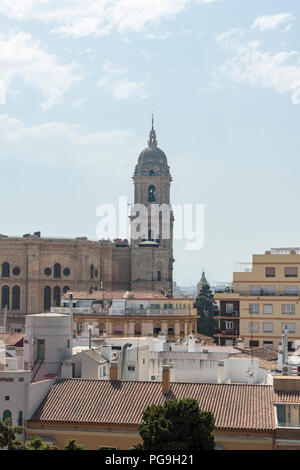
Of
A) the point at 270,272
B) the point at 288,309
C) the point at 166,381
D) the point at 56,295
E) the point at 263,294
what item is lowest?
the point at 166,381

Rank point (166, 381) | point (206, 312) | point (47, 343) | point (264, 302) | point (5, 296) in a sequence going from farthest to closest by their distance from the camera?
point (5, 296)
point (206, 312)
point (264, 302)
point (47, 343)
point (166, 381)

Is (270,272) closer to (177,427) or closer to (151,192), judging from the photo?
(177,427)

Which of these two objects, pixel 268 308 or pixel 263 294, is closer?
pixel 268 308

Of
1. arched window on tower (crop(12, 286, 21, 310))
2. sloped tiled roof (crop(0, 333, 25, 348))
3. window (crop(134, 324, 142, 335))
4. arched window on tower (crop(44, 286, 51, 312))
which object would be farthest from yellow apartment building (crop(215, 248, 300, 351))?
arched window on tower (crop(12, 286, 21, 310))

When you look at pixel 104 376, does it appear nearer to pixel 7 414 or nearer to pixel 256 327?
pixel 7 414

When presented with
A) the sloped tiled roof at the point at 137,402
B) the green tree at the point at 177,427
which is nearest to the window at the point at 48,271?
the sloped tiled roof at the point at 137,402

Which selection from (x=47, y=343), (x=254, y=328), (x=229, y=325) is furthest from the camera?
(x=229, y=325)

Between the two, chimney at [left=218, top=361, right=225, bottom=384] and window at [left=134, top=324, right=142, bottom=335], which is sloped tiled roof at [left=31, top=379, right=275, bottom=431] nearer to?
chimney at [left=218, top=361, right=225, bottom=384]

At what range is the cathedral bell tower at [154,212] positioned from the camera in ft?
276

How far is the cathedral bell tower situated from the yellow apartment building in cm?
2878

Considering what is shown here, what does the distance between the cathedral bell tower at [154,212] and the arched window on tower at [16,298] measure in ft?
37.5

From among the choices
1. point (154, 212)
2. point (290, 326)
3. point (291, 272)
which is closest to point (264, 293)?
point (291, 272)

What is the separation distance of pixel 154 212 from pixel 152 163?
5487 millimetres

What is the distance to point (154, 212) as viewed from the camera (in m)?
88.5
